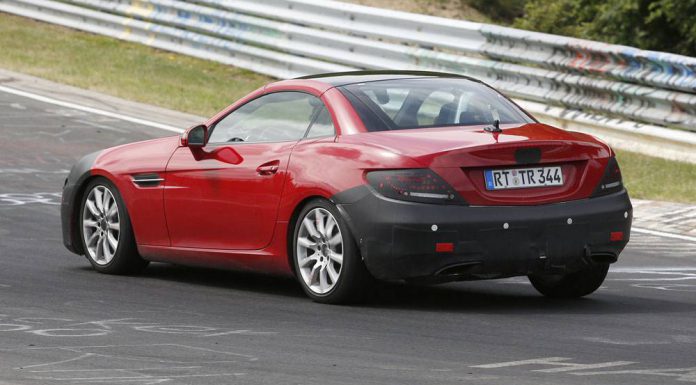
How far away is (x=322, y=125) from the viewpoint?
9.38 metres

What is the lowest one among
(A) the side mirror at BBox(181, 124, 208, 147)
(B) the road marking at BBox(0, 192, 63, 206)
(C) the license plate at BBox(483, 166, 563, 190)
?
(B) the road marking at BBox(0, 192, 63, 206)

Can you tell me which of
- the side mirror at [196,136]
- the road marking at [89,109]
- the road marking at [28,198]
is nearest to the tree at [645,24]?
the road marking at [89,109]

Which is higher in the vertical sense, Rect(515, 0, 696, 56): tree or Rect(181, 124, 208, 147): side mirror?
Rect(515, 0, 696, 56): tree

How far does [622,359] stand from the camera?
24.1ft

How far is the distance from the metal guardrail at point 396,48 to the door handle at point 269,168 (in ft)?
25.8

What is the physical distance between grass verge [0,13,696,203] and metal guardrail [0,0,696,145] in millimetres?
223

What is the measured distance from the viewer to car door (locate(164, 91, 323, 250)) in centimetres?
938

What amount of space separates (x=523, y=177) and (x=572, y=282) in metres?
1.05

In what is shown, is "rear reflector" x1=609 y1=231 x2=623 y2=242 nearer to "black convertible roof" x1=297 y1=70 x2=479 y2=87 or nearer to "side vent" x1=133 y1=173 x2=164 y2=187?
"black convertible roof" x1=297 y1=70 x2=479 y2=87

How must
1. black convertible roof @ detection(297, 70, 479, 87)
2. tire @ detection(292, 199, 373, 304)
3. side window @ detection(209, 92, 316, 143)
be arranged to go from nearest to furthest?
tire @ detection(292, 199, 373, 304) < side window @ detection(209, 92, 316, 143) < black convertible roof @ detection(297, 70, 479, 87)

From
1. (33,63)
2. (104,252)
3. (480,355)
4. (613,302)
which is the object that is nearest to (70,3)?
(33,63)

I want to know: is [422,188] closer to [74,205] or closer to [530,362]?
[530,362]

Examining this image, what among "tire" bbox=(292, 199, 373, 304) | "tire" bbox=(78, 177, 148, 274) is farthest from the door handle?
"tire" bbox=(78, 177, 148, 274)

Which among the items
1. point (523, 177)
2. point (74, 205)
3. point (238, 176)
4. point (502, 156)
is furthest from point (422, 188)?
point (74, 205)
